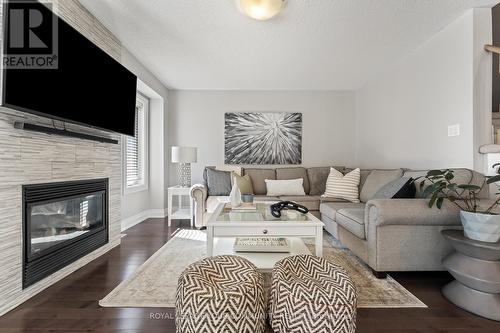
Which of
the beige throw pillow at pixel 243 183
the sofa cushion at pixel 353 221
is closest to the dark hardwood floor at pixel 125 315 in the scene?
the sofa cushion at pixel 353 221

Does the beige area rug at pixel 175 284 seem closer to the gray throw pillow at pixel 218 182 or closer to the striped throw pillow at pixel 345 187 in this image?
the striped throw pillow at pixel 345 187

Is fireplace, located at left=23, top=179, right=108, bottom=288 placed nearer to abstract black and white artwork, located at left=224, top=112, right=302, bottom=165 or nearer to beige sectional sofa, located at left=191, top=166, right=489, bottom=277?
abstract black and white artwork, located at left=224, top=112, right=302, bottom=165

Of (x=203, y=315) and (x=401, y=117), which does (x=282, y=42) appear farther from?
(x=203, y=315)

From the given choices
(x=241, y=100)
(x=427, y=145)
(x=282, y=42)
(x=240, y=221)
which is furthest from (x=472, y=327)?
(x=241, y=100)

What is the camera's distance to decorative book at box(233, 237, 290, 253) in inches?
87.4

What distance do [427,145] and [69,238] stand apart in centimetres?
383

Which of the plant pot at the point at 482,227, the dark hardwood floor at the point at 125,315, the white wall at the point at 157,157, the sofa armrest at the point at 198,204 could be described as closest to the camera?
the dark hardwood floor at the point at 125,315

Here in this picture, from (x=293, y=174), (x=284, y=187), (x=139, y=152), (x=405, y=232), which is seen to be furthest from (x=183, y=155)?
(x=405, y=232)

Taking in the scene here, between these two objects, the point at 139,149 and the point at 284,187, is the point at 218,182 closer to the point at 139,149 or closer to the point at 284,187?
the point at 284,187

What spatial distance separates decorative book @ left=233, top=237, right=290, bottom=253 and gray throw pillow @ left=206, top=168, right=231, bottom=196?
4.86 feet

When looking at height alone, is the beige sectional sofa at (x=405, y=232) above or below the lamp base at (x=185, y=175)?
below

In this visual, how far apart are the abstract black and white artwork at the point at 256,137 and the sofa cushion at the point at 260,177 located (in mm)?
412

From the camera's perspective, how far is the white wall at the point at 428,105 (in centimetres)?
235

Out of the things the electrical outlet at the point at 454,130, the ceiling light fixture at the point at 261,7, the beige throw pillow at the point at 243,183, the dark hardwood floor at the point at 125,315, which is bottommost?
the dark hardwood floor at the point at 125,315
